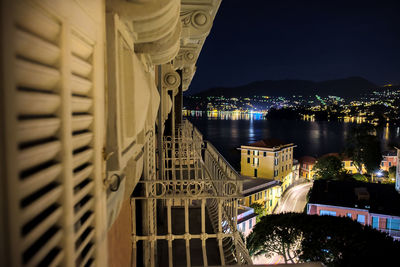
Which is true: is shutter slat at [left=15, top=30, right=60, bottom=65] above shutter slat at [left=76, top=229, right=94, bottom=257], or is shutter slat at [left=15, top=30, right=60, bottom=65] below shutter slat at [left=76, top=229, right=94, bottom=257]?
above

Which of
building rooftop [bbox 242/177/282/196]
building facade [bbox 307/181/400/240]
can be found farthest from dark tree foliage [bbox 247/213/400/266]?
building rooftop [bbox 242/177/282/196]

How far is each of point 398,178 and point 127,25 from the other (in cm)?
3811

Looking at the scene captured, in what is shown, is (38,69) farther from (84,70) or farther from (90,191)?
(90,191)

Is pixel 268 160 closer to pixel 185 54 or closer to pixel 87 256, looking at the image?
pixel 185 54

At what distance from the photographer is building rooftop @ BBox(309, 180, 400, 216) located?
2432 centimetres

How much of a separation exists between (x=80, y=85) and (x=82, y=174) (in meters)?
0.45

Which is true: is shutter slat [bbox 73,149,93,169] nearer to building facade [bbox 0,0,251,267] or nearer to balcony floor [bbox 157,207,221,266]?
building facade [bbox 0,0,251,267]

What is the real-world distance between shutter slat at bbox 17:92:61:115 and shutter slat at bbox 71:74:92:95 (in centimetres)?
21

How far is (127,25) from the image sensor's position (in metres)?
1.90

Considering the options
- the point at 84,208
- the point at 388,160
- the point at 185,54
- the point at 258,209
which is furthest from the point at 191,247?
the point at 388,160

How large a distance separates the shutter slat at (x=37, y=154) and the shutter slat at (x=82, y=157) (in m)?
0.18

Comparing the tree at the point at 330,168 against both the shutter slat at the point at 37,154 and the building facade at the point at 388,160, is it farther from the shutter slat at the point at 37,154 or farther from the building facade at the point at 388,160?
the shutter slat at the point at 37,154

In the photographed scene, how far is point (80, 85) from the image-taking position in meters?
1.24

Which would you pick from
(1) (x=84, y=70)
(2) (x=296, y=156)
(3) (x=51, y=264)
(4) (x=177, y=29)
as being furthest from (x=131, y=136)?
(2) (x=296, y=156)
